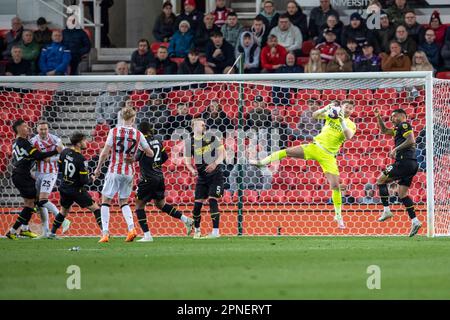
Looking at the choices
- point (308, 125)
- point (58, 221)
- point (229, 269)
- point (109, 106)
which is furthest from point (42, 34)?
point (229, 269)

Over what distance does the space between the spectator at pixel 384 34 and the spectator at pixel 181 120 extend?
5.02m

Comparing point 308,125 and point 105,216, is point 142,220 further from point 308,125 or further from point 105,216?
point 308,125

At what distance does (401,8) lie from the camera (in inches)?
898

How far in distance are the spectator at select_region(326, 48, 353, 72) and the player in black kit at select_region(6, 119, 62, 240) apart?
6.28 metres

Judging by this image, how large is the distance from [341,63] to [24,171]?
22.8ft

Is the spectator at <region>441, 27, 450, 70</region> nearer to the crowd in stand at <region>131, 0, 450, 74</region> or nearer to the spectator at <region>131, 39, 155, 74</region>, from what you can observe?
the crowd in stand at <region>131, 0, 450, 74</region>

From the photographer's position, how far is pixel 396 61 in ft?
69.9

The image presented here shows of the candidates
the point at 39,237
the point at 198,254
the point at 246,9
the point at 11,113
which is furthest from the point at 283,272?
the point at 246,9

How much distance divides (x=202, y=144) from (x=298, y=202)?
85.7 inches

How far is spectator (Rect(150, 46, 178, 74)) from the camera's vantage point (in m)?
22.2

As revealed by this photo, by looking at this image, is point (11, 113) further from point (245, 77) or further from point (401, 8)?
point (401, 8)

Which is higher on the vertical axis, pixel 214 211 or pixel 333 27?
pixel 333 27

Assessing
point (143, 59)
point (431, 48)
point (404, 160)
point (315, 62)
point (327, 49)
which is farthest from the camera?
point (143, 59)

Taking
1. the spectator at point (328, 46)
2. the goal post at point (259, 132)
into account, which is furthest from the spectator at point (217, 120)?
the spectator at point (328, 46)
